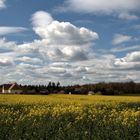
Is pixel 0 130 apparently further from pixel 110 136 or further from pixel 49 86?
pixel 49 86

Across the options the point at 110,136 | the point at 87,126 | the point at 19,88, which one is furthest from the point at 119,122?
the point at 19,88

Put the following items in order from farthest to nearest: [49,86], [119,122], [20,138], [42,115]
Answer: [49,86], [42,115], [119,122], [20,138]

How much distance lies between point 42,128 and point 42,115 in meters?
4.31

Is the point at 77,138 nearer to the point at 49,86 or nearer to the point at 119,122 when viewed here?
the point at 119,122

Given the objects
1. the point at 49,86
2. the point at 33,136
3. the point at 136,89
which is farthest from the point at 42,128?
the point at 49,86

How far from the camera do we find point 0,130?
15.4 meters

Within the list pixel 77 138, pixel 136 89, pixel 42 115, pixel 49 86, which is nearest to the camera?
pixel 77 138

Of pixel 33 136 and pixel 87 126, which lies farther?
pixel 87 126

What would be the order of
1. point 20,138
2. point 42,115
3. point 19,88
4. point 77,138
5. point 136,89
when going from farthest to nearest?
point 19,88
point 136,89
point 42,115
point 20,138
point 77,138

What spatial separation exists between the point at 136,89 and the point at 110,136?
83.4m

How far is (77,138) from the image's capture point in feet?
43.8

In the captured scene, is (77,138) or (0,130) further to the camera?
(0,130)

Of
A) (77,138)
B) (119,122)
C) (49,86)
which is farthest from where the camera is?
(49,86)

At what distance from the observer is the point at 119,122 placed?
55.7 ft
